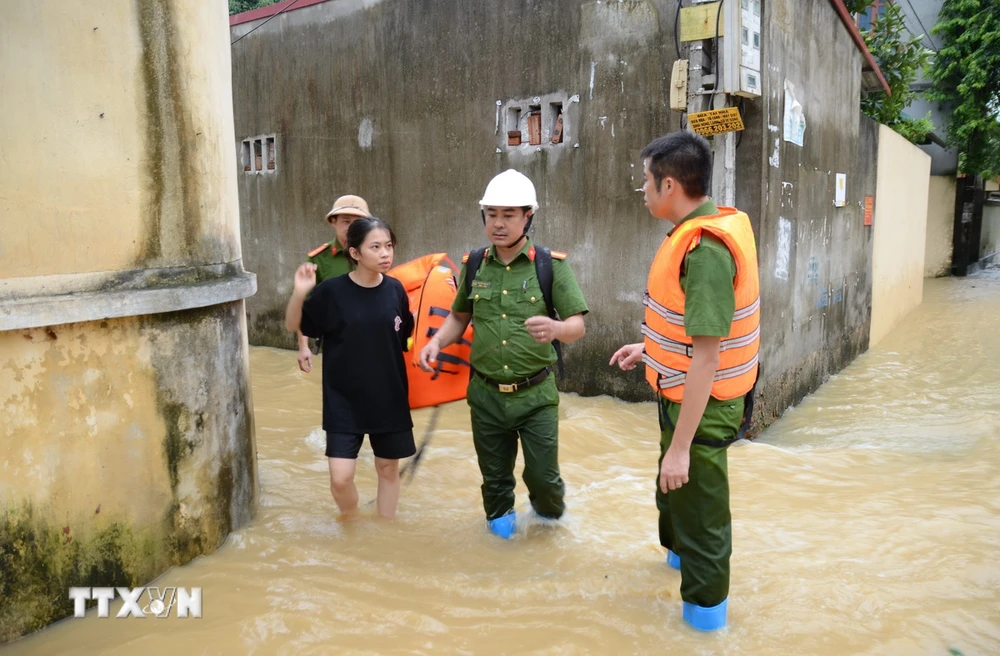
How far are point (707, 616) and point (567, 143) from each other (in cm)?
473

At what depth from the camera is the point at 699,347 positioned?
2.78 meters

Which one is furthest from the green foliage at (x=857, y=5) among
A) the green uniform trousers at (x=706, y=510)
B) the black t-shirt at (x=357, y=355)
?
the green uniform trousers at (x=706, y=510)

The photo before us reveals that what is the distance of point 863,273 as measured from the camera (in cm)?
993

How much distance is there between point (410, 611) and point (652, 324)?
5.09ft

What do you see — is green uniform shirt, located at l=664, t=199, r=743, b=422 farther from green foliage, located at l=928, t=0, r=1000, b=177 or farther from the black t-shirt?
green foliage, located at l=928, t=0, r=1000, b=177

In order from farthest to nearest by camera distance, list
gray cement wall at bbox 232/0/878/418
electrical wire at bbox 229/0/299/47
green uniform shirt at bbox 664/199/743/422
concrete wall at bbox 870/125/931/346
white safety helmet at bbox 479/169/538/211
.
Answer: concrete wall at bbox 870/125/931/346 < electrical wire at bbox 229/0/299/47 < gray cement wall at bbox 232/0/878/418 < white safety helmet at bbox 479/169/538/211 < green uniform shirt at bbox 664/199/743/422

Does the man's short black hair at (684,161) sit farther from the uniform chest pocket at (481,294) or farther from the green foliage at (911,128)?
the green foliage at (911,128)

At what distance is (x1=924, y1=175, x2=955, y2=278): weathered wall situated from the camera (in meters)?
20.0

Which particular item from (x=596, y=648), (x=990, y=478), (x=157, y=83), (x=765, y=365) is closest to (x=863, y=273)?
(x=765, y=365)

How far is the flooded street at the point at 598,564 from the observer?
3086 millimetres

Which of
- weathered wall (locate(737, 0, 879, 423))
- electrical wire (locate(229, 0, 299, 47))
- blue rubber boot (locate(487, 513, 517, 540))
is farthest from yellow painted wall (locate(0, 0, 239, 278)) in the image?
electrical wire (locate(229, 0, 299, 47))

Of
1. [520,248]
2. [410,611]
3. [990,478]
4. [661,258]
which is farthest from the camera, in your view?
[990,478]

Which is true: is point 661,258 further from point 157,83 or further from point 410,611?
point 157,83

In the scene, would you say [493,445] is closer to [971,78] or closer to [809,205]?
[809,205]
